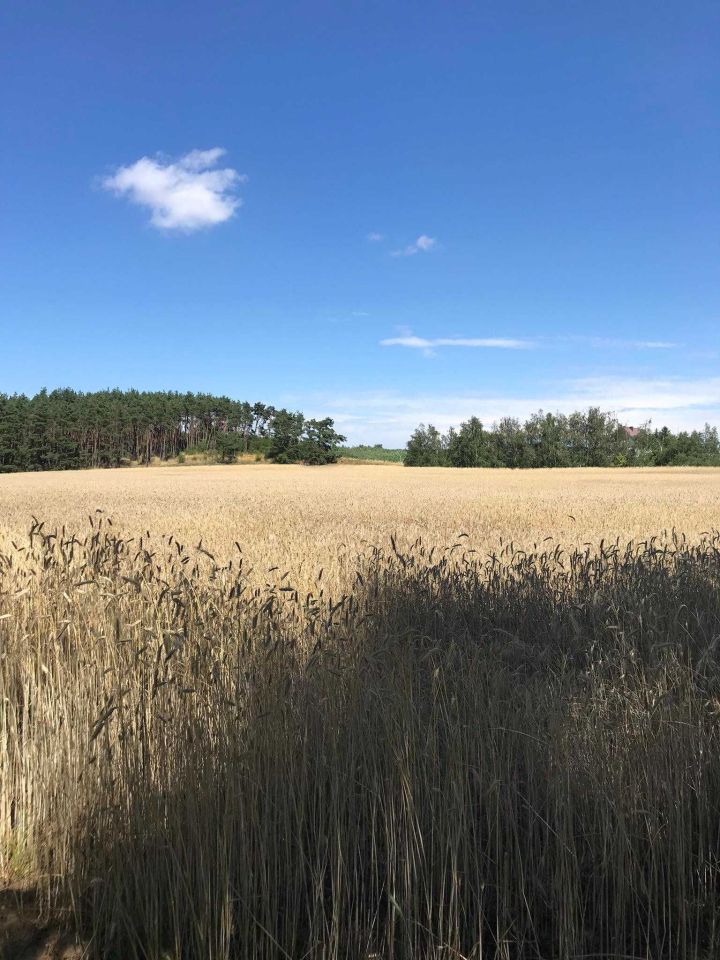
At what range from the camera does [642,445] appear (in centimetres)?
8544

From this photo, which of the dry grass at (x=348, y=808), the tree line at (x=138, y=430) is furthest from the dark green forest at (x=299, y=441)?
the dry grass at (x=348, y=808)

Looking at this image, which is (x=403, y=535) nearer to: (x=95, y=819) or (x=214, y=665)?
(x=214, y=665)

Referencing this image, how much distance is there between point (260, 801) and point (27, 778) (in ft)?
3.52

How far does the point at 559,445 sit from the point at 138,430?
192ft

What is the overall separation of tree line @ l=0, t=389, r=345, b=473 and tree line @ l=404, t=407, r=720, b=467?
16024 millimetres

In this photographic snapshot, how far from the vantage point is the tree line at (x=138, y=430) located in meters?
80.5

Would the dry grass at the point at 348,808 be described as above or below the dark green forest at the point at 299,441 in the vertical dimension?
below

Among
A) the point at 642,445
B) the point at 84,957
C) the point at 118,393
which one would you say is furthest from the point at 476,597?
the point at 118,393

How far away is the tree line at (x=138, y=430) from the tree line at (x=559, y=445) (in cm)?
1602

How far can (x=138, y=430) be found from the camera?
94.2 metres

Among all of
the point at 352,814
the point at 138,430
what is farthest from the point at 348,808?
the point at 138,430

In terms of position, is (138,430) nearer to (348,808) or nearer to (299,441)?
(299,441)

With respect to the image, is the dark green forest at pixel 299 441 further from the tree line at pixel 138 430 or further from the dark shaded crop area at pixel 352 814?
the dark shaded crop area at pixel 352 814

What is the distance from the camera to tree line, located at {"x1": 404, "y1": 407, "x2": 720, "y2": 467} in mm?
83125
